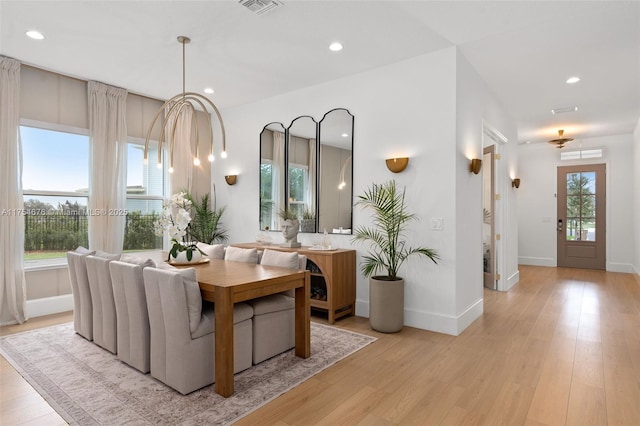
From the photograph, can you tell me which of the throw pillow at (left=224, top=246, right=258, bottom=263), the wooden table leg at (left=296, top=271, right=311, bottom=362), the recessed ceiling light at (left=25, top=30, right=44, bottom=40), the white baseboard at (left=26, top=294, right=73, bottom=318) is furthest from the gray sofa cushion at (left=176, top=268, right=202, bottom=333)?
the white baseboard at (left=26, top=294, right=73, bottom=318)

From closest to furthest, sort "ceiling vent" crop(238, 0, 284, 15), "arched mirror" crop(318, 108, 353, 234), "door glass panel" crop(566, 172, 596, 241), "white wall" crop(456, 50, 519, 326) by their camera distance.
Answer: "ceiling vent" crop(238, 0, 284, 15) < "white wall" crop(456, 50, 519, 326) < "arched mirror" crop(318, 108, 353, 234) < "door glass panel" crop(566, 172, 596, 241)

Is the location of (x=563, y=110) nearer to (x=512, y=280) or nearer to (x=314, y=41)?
(x=512, y=280)

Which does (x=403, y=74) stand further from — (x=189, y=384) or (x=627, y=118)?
(x=627, y=118)

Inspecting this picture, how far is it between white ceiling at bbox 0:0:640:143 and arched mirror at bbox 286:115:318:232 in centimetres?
58

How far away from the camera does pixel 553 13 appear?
3.06 m

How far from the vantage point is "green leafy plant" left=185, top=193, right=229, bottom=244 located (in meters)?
5.80

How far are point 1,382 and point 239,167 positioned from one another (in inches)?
153

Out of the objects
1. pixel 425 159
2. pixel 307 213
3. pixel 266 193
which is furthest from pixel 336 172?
pixel 266 193

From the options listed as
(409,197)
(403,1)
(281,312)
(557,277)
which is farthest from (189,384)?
(557,277)

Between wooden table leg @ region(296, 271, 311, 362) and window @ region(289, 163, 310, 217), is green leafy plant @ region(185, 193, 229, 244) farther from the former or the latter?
wooden table leg @ region(296, 271, 311, 362)

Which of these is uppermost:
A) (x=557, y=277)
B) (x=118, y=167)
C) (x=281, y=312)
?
(x=118, y=167)

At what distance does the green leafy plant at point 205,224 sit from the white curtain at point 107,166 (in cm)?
102

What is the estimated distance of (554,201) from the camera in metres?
8.40

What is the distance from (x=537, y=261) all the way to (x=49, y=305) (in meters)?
9.38
